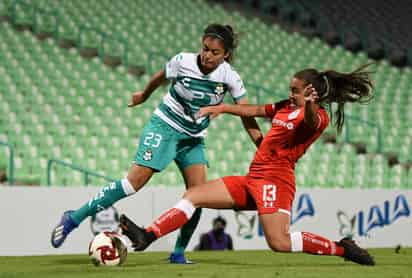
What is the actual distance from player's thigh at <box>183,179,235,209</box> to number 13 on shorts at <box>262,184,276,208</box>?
249mm

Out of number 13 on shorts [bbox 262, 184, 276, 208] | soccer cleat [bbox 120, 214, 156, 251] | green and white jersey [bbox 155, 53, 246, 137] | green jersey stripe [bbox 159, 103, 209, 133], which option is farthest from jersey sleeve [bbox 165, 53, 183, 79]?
soccer cleat [bbox 120, 214, 156, 251]

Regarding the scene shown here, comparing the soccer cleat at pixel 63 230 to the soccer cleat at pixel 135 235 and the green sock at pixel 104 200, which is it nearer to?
the green sock at pixel 104 200

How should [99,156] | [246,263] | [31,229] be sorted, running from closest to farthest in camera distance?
1. [246,263]
2. [31,229]
3. [99,156]

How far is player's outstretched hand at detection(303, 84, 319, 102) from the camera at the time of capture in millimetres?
7477

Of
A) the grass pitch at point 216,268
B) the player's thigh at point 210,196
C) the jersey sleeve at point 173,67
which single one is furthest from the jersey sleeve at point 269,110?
the grass pitch at point 216,268

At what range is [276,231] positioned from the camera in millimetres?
7637

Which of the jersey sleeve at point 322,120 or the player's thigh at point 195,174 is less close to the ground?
the jersey sleeve at point 322,120

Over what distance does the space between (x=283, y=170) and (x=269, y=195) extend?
0.80 feet

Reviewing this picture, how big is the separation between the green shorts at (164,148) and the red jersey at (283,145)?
0.65 metres

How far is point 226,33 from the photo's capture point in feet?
26.0

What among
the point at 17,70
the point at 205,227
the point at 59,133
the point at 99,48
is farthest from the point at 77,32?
the point at 205,227

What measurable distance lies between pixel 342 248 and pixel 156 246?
491 cm

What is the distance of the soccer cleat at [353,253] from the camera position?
25.4 ft

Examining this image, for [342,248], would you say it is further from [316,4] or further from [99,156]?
[316,4]
